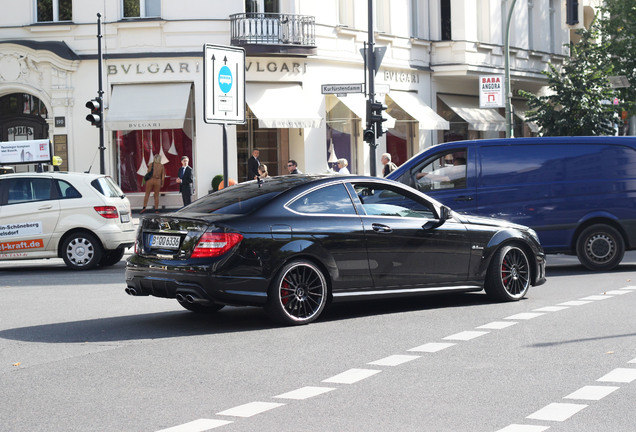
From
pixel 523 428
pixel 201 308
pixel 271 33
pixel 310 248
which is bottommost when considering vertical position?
pixel 523 428

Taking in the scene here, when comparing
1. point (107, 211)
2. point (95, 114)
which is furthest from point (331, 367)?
point (95, 114)

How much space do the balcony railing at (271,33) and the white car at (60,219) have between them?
48.4ft

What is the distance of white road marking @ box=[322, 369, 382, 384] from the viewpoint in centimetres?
751

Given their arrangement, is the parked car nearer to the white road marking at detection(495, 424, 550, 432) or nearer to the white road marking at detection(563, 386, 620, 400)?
the white road marking at detection(563, 386, 620, 400)

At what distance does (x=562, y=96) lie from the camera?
32875 millimetres

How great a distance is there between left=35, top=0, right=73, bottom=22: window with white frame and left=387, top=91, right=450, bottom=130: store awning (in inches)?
424

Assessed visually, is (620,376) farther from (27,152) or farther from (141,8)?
(141,8)

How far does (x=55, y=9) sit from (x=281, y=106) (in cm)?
713

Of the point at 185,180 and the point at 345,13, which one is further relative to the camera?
the point at 345,13

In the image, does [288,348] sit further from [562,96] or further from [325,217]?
[562,96]

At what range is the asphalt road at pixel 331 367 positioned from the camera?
20.9 feet

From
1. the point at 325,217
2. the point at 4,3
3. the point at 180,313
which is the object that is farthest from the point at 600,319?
the point at 4,3

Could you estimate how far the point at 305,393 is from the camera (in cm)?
710

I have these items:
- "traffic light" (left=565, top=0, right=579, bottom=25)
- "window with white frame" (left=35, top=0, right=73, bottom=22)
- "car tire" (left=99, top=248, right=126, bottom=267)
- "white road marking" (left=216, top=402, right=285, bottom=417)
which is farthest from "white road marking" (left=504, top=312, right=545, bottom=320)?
"traffic light" (left=565, top=0, right=579, bottom=25)
